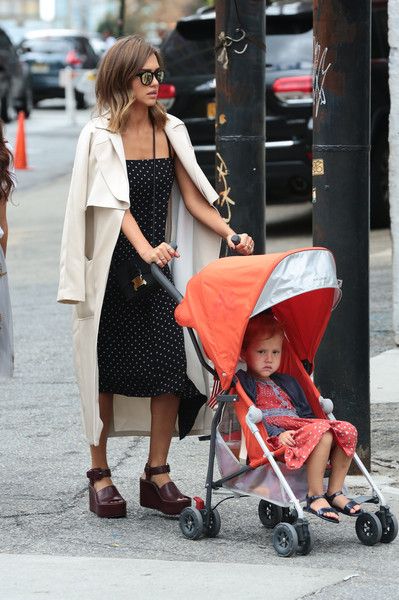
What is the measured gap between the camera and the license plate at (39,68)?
35.6 m

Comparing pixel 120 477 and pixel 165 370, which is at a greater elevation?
pixel 165 370

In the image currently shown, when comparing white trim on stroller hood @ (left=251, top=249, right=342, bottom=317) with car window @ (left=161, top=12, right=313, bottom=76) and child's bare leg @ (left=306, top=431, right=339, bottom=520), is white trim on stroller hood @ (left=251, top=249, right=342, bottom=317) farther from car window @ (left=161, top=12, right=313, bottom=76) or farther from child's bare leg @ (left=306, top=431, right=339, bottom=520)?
car window @ (left=161, top=12, right=313, bottom=76)

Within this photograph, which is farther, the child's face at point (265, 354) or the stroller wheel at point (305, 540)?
the child's face at point (265, 354)

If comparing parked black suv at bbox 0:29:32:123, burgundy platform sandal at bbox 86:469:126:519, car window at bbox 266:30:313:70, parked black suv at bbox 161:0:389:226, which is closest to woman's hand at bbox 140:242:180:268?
burgundy platform sandal at bbox 86:469:126:519

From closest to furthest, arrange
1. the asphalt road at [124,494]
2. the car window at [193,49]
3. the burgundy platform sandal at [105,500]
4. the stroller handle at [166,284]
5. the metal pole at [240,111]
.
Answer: the asphalt road at [124,494] → the stroller handle at [166,284] → the burgundy platform sandal at [105,500] → the metal pole at [240,111] → the car window at [193,49]

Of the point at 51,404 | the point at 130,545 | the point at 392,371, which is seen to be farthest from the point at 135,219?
the point at 392,371

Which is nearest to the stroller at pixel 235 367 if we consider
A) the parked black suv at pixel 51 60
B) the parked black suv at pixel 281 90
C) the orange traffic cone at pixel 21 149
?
the parked black suv at pixel 281 90

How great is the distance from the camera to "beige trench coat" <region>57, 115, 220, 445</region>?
568cm

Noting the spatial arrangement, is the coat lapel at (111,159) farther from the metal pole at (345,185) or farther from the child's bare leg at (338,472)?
the child's bare leg at (338,472)

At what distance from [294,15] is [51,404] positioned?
21.4 ft

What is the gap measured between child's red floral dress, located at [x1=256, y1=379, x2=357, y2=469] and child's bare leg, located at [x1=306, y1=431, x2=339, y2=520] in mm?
28

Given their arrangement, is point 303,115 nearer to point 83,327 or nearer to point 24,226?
point 24,226

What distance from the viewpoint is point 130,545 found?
5520mm

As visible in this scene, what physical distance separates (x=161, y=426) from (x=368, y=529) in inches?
38.5
